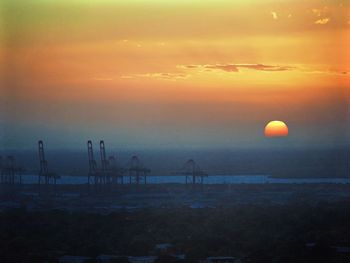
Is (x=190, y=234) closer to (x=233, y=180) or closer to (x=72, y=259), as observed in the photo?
(x=72, y=259)

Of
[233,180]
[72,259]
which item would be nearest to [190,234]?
[72,259]

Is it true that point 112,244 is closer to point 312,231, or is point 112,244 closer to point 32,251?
point 32,251

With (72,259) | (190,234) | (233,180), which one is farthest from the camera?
(233,180)

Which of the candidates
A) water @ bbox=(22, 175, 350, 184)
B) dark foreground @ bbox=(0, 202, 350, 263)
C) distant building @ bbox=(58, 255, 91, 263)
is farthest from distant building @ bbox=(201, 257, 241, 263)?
water @ bbox=(22, 175, 350, 184)

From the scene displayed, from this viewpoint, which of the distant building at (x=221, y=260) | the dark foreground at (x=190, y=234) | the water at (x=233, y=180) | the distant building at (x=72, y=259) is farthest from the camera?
the water at (x=233, y=180)

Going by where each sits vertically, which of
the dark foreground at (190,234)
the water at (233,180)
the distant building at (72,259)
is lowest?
the distant building at (72,259)

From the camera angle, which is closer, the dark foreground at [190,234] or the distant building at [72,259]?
the distant building at [72,259]

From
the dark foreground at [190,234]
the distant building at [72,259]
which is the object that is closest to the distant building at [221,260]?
the dark foreground at [190,234]

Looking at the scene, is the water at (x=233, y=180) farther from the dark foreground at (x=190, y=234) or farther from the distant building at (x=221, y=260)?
the distant building at (x=221, y=260)
